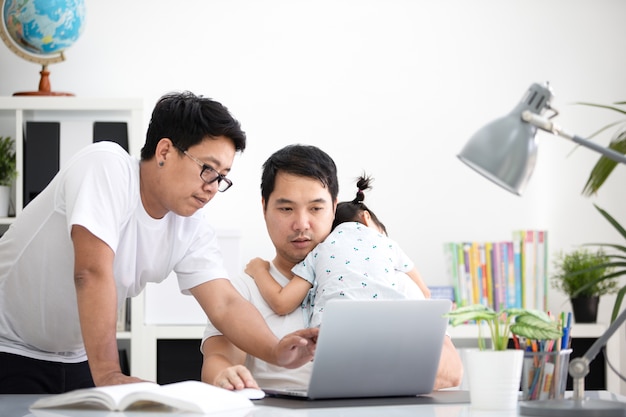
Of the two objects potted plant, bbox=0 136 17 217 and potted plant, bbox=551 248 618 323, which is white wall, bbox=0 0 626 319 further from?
potted plant, bbox=0 136 17 217

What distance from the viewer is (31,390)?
2070mm

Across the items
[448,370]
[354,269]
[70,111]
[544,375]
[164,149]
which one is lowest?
[448,370]

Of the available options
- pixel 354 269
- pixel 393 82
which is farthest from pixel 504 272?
pixel 354 269

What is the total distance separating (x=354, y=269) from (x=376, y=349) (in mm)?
359

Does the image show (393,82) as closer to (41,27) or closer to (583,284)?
(583,284)

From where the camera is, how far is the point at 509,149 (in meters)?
1.43

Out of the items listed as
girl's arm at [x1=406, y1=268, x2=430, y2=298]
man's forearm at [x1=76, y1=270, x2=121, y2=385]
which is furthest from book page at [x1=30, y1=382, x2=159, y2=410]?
girl's arm at [x1=406, y1=268, x2=430, y2=298]

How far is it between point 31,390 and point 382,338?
3.01ft

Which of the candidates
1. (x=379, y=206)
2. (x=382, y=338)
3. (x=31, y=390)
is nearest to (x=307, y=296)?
(x=382, y=338)

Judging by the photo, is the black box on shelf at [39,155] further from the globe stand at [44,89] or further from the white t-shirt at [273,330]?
the white t-shirt at [273,330]

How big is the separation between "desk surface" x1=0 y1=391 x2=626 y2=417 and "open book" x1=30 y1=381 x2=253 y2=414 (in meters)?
0.02

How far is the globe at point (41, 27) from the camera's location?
3105mm

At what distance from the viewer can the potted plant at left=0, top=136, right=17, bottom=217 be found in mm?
3143

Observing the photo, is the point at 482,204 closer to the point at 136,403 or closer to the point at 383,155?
the point at 383,155
